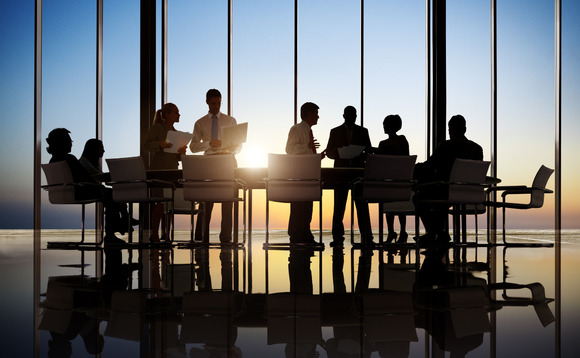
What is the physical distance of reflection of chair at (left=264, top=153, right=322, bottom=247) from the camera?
248 inches

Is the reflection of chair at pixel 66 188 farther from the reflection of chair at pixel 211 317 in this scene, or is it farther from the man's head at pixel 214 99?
the reflection of chair at pixel 211 317

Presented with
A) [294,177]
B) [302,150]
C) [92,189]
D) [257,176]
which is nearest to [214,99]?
[257,176]

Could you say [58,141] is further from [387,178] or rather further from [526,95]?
[526,95]

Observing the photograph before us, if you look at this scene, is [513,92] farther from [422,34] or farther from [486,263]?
[486,263]

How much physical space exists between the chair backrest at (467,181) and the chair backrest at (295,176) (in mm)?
1362

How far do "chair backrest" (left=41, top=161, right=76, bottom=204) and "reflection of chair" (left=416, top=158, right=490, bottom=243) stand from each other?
12.5 feet

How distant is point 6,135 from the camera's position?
32.5ft

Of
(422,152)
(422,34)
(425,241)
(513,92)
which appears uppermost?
(422,34)

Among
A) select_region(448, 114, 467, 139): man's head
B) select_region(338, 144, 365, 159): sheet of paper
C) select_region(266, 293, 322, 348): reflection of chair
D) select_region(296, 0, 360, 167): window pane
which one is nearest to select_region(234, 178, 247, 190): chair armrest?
select_region(338, 144, 365, 159): sheet of paper

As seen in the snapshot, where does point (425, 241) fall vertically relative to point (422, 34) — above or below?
below

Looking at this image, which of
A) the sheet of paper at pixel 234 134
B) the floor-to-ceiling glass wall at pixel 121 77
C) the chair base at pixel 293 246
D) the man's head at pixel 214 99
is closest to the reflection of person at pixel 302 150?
the chair base at pixel 293 246

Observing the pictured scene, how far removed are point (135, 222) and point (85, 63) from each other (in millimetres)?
4089

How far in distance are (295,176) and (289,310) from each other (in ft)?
12.8

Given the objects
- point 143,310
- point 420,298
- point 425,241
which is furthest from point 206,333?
point 425,241
